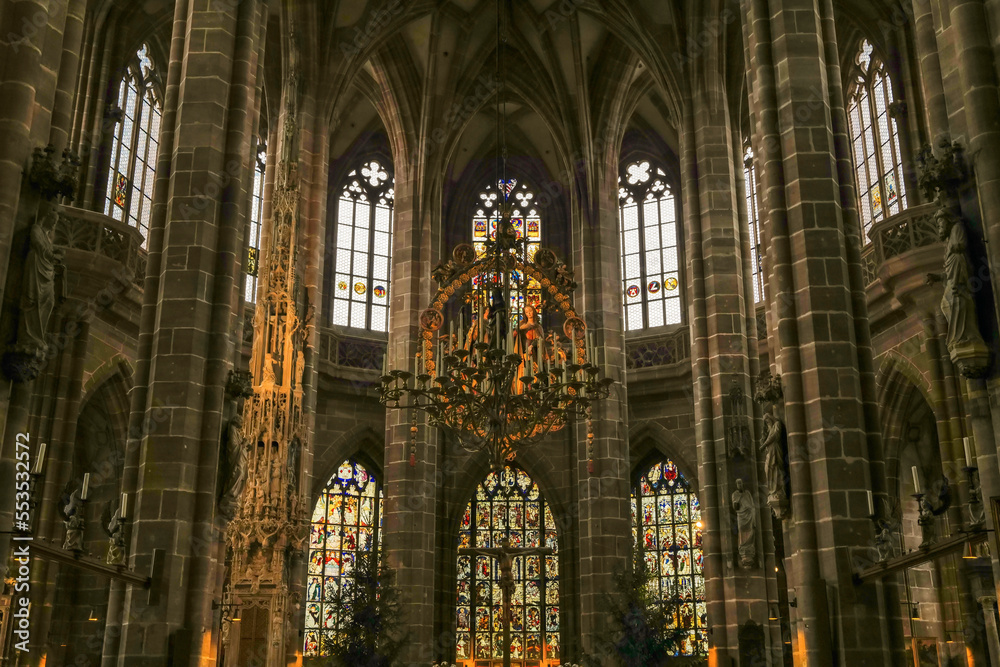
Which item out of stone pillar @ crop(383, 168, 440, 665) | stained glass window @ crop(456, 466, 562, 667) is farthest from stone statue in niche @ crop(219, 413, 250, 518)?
stained glass window @ crop(456, 466, 562, 667)

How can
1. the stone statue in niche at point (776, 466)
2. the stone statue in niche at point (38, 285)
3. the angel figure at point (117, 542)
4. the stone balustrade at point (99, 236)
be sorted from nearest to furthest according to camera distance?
the stone statue in niche at point (38, 285) → the angel figure at point (117, 542) → the stone statue in niche at point (776, 466) → the stone balustrade at point (99, 236)

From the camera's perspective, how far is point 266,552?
54.1ft

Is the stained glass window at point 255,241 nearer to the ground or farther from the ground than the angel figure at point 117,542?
farther from the ground

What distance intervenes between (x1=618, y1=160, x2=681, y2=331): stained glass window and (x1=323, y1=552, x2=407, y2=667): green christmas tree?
1015 cm

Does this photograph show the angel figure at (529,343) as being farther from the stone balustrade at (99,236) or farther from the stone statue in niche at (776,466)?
the stone balustrade at (99,236)

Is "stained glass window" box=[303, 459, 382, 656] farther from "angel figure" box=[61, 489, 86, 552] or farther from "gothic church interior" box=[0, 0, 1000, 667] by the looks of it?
"angel figure" box=[61, 489, 86, 552]

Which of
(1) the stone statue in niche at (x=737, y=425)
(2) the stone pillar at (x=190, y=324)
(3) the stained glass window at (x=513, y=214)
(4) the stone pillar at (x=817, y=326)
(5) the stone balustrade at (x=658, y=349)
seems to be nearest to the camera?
(4) the stone pillar at (x=817, y=326)

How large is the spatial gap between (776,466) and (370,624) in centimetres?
845

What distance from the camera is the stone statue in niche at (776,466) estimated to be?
1240 centimetres

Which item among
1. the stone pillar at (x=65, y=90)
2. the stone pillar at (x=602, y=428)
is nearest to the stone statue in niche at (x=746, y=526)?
the stone pillar at (x=602, y=428)

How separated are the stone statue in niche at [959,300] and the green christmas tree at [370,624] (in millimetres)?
11550

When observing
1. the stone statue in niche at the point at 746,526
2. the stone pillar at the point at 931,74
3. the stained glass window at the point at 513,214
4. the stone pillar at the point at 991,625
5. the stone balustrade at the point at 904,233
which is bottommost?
the stone pillar at the point at 991,625

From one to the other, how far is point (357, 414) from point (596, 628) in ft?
25.9

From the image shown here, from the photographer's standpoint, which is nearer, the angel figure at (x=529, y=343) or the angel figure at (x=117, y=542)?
the angel figure at (x=117, y=542)
